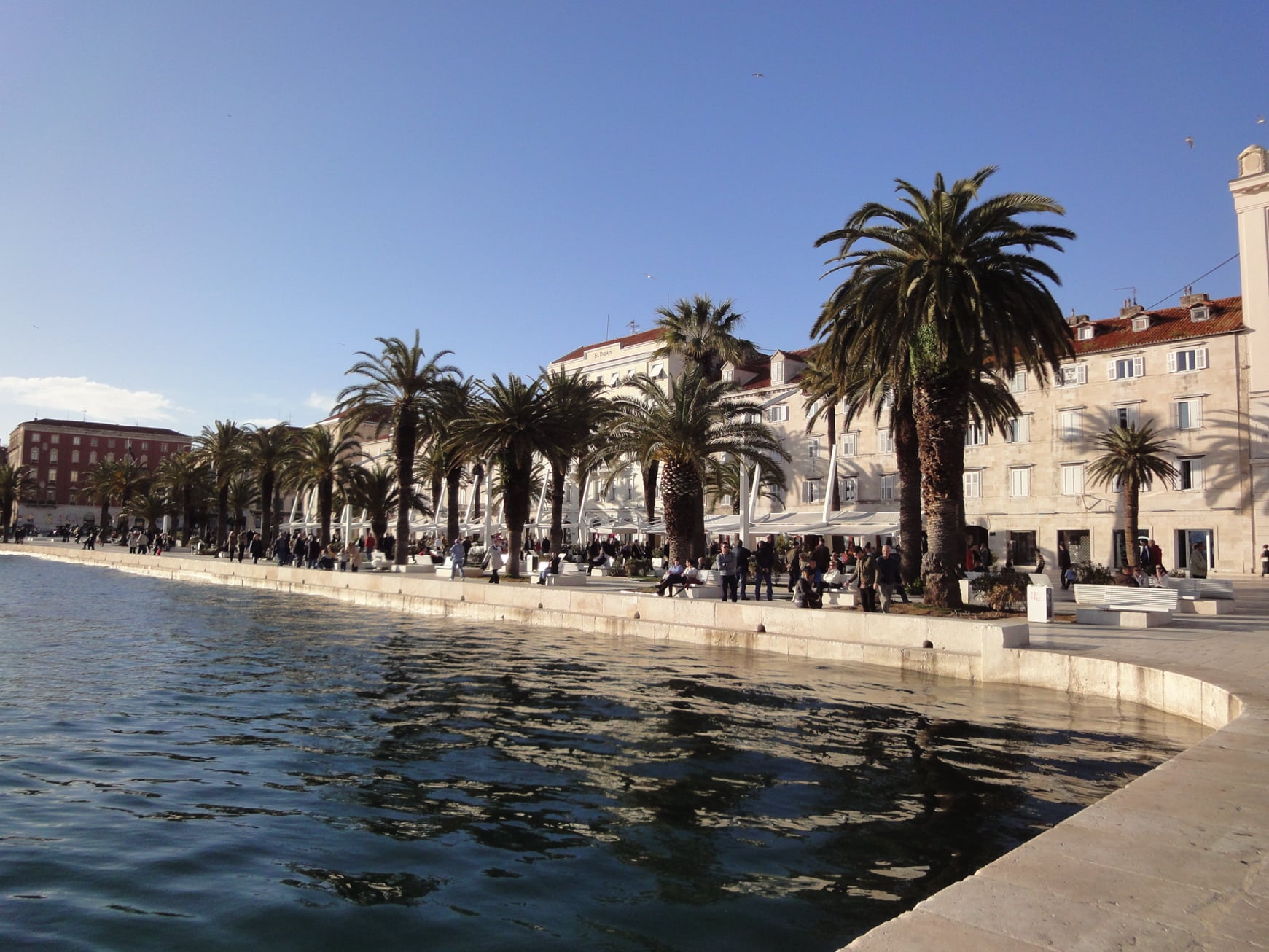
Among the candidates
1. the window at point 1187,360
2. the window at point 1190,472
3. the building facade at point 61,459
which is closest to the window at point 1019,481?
the window at point 1190,472

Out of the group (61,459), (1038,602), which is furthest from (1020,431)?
(61,459)

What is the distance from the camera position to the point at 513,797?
7.84m

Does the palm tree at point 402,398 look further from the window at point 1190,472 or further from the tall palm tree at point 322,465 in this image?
the window at point 1190,472

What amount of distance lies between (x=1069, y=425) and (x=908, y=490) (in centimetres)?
2406

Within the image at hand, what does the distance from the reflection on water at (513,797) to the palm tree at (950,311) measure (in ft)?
25.5

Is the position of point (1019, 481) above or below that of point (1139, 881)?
above

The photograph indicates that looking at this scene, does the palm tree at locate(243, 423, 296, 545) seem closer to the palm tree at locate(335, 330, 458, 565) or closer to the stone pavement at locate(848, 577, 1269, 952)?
the palm tree at locate(335, 330, 458, 565)

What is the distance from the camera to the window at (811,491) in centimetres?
Answer: 5462

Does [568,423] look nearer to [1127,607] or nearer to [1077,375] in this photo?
[1127,607]

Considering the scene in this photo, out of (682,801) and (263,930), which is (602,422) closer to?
(682,801)

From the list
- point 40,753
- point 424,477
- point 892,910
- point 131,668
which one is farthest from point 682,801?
point 424,477

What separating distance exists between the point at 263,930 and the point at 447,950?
1144mm

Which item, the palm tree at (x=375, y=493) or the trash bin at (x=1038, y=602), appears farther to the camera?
the palm tree at (x=375, y=493)

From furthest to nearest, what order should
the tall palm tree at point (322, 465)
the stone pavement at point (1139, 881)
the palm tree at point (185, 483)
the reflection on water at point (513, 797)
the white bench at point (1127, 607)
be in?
the palm tree at point (185, 483) < the tall palm tree at point (322, 465) < the white bench at point (1127, 607) < the reflection on water at point (513, 797) < the stone pavement at point (1139, 881)
